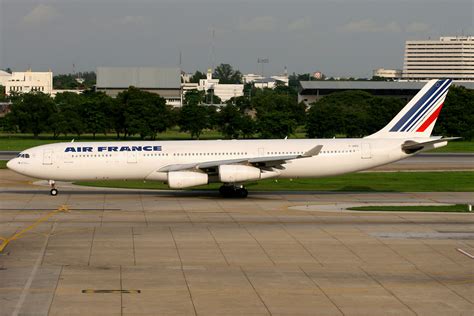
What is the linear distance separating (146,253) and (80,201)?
1847 centimetres

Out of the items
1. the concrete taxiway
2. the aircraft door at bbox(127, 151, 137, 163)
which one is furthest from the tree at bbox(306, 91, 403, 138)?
the concrete taxiway

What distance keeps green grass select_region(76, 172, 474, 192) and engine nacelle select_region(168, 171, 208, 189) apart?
22.2ft

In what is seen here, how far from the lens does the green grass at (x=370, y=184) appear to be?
55.7 m

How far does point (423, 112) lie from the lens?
2061 inches

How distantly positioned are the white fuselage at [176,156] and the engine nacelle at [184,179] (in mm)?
1806

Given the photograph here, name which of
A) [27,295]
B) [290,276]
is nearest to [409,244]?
[290,276]

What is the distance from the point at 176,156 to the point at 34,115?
95.2 metres

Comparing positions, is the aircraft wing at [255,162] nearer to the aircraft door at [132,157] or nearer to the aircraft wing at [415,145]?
the aircraft door at [132,157]

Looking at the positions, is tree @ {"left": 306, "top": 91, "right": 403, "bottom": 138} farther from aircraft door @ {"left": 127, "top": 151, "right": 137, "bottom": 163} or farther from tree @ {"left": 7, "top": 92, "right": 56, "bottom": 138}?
aircraft door @ {"left": 127, "top": 151, "right": 137, "bottom": 163}

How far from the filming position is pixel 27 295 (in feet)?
76.2

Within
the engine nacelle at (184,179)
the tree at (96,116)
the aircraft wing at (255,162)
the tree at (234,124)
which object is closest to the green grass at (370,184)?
the aircraft wing at (255,162)

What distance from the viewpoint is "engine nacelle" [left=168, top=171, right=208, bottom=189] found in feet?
156

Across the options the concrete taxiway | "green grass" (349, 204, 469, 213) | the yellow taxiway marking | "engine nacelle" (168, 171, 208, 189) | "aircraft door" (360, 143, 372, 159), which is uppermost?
"aircraft door" (360, 143, 372, 159)

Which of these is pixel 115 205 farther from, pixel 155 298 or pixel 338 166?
pixel 155 298
